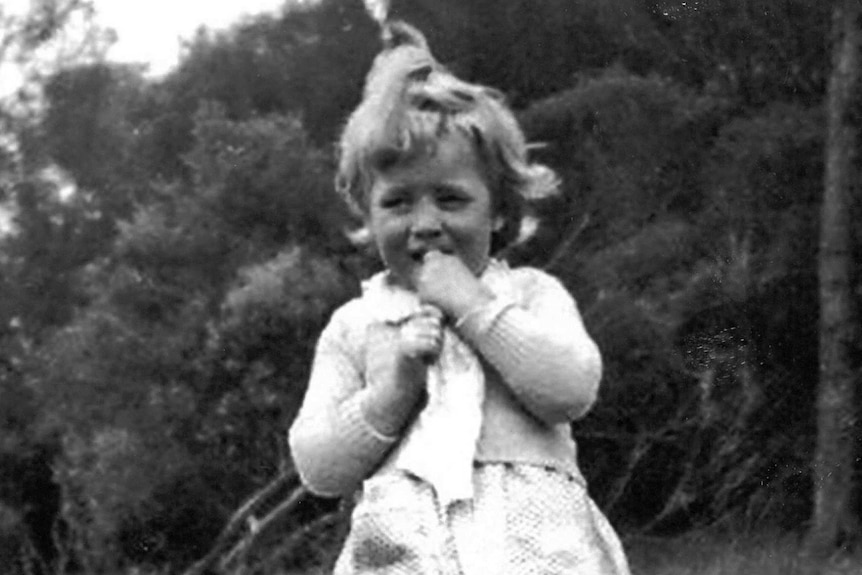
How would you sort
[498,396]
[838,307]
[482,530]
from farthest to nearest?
[838,307] → [498,396] → [482,530]

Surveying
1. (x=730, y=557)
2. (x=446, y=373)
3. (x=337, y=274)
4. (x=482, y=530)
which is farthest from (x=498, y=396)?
(x=337, y=274)

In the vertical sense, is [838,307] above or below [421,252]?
below

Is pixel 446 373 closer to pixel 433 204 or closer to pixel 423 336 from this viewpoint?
pixel 423 336

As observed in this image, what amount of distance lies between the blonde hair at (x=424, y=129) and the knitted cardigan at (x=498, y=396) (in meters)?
0.16

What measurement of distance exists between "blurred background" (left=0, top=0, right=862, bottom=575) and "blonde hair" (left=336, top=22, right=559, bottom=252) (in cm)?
593

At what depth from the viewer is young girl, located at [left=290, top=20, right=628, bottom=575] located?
237 cm

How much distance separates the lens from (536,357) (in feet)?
7.87

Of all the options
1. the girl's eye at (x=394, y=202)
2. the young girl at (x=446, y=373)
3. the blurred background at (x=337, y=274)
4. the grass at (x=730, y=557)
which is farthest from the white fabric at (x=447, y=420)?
the blurred background at (x=337, y=274)

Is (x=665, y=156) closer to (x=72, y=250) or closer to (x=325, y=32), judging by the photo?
(x=325, y=32)

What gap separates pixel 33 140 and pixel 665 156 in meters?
Result: 3.52

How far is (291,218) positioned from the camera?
31.5 feet

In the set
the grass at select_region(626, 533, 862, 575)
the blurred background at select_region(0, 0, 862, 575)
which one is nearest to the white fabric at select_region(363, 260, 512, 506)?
the grass at select_region(626, 533, 862, 575)

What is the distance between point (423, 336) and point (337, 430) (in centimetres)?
17

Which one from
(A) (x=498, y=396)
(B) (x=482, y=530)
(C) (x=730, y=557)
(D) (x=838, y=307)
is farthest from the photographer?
(D) (x=838, y=307)
